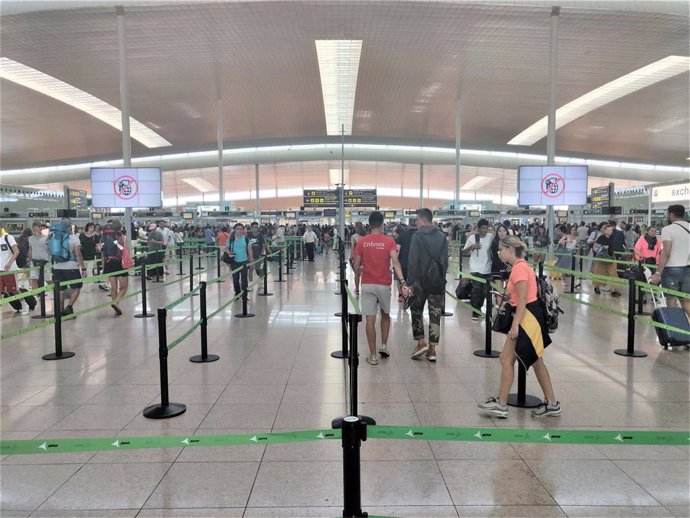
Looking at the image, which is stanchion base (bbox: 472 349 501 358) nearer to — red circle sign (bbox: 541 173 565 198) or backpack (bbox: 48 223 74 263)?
backpack (bbox: 48 223 74 263)

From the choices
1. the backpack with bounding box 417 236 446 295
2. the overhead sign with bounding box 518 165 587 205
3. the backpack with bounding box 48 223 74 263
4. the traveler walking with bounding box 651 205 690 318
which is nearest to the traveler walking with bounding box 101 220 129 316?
the backpack with bounding box 48 223 74 263

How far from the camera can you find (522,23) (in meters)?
15.1

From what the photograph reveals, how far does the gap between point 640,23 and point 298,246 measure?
17474mm

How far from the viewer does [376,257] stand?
6066 millimetres

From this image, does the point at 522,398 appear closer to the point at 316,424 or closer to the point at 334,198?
the point at 316,424

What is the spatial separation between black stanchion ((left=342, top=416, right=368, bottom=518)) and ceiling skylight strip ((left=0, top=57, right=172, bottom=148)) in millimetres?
21433

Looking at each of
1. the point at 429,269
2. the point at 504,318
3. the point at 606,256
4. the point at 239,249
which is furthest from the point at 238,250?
the point at 606,256

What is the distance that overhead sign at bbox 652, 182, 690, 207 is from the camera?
54.0 ft

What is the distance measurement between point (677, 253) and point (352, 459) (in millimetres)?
6492

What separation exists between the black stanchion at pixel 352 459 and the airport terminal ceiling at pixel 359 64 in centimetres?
1422

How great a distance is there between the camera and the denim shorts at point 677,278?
6812 mm

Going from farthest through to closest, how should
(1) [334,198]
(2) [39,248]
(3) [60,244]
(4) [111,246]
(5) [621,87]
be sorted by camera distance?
(1) [334,198]
(5) [621,87]
(2) [39,248]
(4) [111,246]
(3) [60,244]

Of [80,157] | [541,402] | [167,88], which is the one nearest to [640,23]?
[541,402]

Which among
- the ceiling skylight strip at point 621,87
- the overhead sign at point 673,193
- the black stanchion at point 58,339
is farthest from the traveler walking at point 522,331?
the ceiling skylight strip at point 621,87
